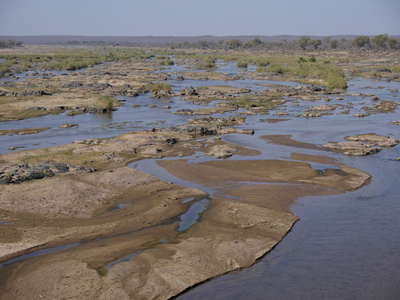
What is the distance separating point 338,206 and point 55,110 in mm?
26911

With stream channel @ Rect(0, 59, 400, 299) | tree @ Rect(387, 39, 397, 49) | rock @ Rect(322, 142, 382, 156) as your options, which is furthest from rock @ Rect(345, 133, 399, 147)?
tree @ Rect(387, 39, 397, 49)

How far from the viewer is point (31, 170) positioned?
18.0 metres

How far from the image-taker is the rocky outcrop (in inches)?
682

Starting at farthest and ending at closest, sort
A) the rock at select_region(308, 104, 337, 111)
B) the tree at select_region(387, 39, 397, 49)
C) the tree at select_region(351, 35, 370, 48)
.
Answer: the tree at select_region(351, 35, 370, 48), the tree at select_region(387, 39, 397, 49), the rock at select_region(308, 104, 337, 111)

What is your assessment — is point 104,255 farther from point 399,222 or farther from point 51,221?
point 399,222

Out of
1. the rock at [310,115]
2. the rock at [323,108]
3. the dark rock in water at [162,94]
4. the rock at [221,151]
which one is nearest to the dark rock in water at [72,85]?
the dark rock in water at [162,94]

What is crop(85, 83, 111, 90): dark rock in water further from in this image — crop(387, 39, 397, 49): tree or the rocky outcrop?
crop(387, 39, 397, 49): tree

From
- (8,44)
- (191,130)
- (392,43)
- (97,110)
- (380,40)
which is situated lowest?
(97,110)

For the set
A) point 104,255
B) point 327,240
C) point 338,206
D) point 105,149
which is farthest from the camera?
point 105,149

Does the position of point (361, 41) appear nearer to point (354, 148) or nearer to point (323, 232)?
point (354, 148)

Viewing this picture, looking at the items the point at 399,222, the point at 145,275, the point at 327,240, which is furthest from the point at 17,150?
the point at 399,222

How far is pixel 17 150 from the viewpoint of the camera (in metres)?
23.1

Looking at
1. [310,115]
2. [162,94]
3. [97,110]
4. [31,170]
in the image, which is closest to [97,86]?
[162,94]

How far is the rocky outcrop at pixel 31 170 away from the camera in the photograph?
17.3 metres
